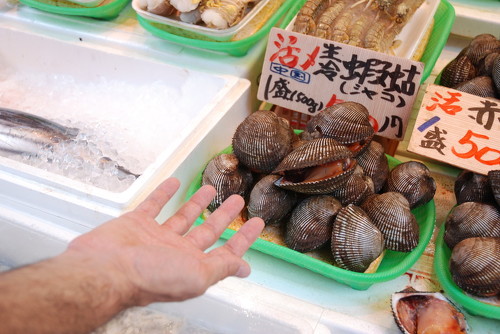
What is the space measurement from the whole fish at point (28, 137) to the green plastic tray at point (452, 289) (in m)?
1.12

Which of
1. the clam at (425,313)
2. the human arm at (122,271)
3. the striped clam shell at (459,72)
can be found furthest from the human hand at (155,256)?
the striped clam shell at (459,72)

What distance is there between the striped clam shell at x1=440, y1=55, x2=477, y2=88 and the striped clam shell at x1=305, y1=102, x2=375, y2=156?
0.61 metres

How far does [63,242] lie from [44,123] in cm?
58

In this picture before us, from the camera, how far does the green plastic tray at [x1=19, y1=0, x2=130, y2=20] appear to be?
2.24m

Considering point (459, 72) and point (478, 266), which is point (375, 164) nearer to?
point (478, 266)

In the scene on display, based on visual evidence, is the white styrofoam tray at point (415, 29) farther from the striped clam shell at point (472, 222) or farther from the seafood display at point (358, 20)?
the striped clam shell at point (472, 222)

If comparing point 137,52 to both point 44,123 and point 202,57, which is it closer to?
point 202,57

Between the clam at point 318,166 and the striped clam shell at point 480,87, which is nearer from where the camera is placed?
the clam at point 318,166

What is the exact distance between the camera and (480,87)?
1.77m

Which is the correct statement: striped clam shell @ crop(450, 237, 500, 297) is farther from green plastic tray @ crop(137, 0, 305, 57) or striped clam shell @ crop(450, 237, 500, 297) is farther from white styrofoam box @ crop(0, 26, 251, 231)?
green plastic tray @ crop(137, 0, 305, 57)

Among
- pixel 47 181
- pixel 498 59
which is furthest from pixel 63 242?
pixel 498 59

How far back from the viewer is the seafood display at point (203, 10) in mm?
1921

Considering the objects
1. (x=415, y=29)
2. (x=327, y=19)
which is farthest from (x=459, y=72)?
(x=327, y=19)

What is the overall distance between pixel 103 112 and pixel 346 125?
4.12 ft
